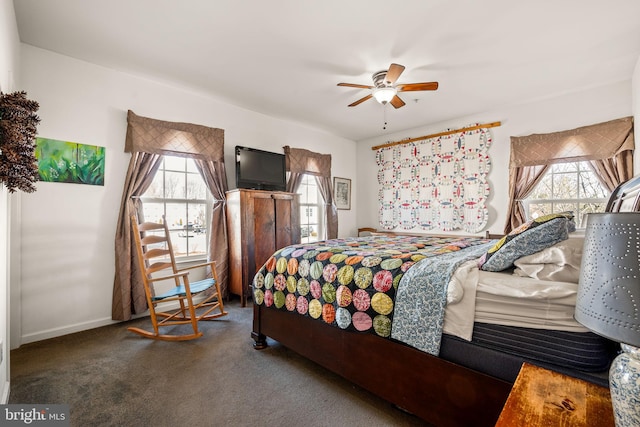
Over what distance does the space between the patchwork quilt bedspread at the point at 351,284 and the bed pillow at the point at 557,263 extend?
1.09ft

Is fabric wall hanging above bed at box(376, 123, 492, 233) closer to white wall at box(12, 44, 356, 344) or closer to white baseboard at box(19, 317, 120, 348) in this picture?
white wall at box(12, 44, 356, 344)

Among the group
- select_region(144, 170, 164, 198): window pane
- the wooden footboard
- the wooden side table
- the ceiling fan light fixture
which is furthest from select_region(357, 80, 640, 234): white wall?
select_region(144, 170, 164, 198): window pane

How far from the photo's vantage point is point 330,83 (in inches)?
131

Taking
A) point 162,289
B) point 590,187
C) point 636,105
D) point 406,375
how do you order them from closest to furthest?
1. point 406,375
2. point 636,105
3. point 162,289
4. point 590,187

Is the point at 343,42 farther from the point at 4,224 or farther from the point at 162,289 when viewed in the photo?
the point at 162,289

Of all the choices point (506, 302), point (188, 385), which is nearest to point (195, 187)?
point (188, 385)

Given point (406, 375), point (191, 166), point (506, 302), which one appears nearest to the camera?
point (506, 302)

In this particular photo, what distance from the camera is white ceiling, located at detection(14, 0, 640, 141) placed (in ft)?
7.02

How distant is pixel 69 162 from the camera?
2.74 m

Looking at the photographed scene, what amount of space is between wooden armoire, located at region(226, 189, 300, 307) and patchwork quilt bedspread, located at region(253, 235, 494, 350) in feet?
4.19

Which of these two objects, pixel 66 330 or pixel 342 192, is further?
pixel 342 192

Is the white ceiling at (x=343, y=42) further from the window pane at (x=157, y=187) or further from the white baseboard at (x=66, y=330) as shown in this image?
the white baseboard at (x=66, y=330)

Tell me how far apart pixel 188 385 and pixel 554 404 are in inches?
77.9

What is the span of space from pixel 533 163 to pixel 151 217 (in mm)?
4918
